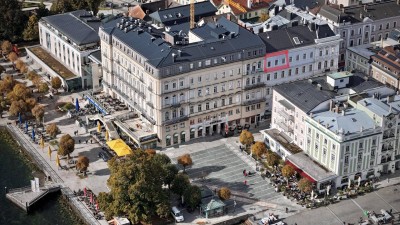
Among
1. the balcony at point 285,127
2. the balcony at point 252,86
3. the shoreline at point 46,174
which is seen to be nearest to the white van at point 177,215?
the shoreline at point 46,174

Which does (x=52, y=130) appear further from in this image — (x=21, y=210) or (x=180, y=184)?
(x=180, y=184)

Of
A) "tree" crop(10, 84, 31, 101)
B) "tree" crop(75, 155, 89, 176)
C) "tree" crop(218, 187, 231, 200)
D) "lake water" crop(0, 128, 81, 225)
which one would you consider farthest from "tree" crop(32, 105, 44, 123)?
"tree" crop(218, 187, 231, 200)

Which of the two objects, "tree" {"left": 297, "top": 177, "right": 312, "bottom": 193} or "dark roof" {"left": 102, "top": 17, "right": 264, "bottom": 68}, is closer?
"tree" {"left": 297, "top": 177, "right": 312, "bottom": 193}

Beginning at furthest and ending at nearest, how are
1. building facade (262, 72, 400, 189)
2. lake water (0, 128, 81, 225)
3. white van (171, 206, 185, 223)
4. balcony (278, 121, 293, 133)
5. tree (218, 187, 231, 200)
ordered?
balcony (278, 121, 293, 133) → building facade (262, 72, 400, 189) → lake water (0, 128, 81, 225) → tree (218, 187, 231, 200) → white van (171, 206, 185, 223)

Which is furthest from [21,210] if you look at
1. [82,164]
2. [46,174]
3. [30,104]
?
[30,104]

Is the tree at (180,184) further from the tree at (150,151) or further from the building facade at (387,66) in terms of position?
the building facade at (387,66)

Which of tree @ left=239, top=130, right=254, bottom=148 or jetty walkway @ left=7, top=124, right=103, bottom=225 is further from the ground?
tree @ left=239, top=130, right=254, bottom=148

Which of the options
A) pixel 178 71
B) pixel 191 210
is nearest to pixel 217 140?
pixel 178 71

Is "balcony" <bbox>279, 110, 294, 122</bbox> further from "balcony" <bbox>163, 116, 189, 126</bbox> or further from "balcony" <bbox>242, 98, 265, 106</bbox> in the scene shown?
"balcony" <bbox>163, 116, 189, 126</bbox>
